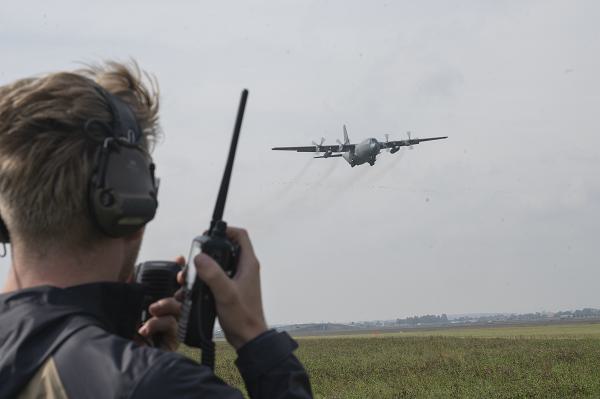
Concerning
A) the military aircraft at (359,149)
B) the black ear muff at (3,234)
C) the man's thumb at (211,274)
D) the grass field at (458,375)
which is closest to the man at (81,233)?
the man's thumb at (211,274)

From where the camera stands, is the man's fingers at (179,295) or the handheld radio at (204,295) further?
the man's fingers at (179,295)

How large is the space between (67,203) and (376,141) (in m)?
59.2

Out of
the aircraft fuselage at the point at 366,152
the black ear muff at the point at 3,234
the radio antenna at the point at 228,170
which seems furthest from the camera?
the aircraft fuselage at the point at 366,152

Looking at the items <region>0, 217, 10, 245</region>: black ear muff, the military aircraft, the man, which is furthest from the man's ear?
the military aircraft

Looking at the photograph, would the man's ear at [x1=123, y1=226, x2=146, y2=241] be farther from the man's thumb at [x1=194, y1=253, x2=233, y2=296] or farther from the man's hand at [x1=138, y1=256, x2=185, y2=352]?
the man's thumb at [x1=194, y1=253, x2=233, y2=296]

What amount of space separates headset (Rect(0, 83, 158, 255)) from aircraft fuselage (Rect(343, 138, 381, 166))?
190ft

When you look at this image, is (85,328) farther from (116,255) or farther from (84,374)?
(116,255)

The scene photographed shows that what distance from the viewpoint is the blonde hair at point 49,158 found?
6.74ft

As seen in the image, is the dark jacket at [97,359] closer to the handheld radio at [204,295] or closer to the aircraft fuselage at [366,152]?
the handheld radio at [204,295]

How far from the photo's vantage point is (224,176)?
7.50 ft

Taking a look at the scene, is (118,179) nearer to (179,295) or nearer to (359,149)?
(179,295)

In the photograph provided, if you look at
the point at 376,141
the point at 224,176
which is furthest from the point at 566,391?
the point at 376,141

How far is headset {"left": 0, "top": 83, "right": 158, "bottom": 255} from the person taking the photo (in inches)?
80.3

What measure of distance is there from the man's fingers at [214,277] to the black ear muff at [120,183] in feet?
0.78
